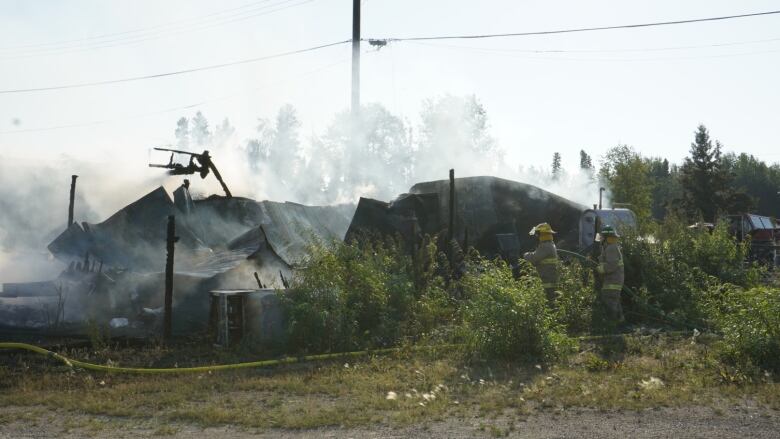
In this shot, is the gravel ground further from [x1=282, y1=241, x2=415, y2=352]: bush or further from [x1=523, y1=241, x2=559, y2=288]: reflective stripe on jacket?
[x1=523, y1=241, x2=559, y2=288]: reflective stripe on jacket

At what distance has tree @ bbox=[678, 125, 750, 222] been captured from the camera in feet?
187

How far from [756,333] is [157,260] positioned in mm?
10368

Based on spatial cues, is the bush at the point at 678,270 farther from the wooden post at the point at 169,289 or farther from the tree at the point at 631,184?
the tree at the point at 631,184

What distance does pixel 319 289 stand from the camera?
10.2m

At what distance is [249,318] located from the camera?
10258mm

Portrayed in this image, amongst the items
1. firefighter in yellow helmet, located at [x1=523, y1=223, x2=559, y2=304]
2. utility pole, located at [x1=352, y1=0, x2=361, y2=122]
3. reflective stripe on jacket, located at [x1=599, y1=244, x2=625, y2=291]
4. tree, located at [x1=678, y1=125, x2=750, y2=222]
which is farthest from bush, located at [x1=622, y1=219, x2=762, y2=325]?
tree, located at [x1=678, y1=125, x2=750, y2=222]

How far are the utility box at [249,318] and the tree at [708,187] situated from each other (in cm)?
5052

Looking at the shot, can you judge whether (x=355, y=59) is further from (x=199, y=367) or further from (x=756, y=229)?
(x=756, y=229)

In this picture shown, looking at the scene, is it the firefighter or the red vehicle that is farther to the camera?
the red vehicle

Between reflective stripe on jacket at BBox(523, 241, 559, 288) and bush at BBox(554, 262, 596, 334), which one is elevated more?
reflective stripe on jacket at BBox(523, 241, 559, 288)

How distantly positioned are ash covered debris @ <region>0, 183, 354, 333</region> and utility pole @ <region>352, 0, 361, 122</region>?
663 cm

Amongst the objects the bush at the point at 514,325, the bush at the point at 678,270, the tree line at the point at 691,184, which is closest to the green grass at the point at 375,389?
the bush at the point at 514,325

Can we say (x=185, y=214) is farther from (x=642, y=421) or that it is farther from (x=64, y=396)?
(x=642, y=421)

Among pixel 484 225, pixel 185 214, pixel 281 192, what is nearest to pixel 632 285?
pixel 484 225
